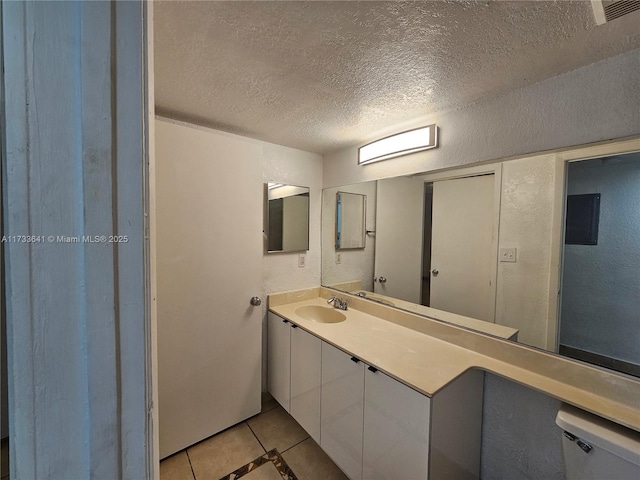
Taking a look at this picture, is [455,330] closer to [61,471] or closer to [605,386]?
[605,386]

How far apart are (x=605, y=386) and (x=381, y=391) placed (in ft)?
2.86

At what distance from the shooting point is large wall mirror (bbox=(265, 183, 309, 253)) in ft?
6.79

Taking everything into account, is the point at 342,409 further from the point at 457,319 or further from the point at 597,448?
the point at 597,448

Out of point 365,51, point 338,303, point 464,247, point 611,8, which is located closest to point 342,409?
point 338,303

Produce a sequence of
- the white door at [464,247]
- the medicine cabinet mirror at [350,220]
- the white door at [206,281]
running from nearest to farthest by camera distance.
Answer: the white door at [464,247], the white door at [206,281], the medicine cabinet mirror at [350,220]

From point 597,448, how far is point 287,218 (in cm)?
201

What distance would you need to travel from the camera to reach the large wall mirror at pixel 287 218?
6.79ft

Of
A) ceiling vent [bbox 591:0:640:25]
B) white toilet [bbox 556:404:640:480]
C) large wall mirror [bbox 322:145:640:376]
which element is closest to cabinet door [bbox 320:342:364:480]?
large wall mirror [bbox 322:145:640:376]

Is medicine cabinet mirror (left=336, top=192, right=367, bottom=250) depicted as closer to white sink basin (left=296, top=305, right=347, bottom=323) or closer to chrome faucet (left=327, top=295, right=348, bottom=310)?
chrome faucet (left=327, top=295, right=348, bottom=310)

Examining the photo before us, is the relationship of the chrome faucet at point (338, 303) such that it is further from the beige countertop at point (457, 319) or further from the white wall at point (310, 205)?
the white wall at point (310, 205)

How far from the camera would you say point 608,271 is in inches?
41.2

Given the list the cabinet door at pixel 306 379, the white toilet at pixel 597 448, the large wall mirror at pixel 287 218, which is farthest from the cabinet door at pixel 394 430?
the large wall mirror at pixel 287 218

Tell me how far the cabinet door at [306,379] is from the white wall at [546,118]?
133cm

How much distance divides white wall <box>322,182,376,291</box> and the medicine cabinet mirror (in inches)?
1.4
